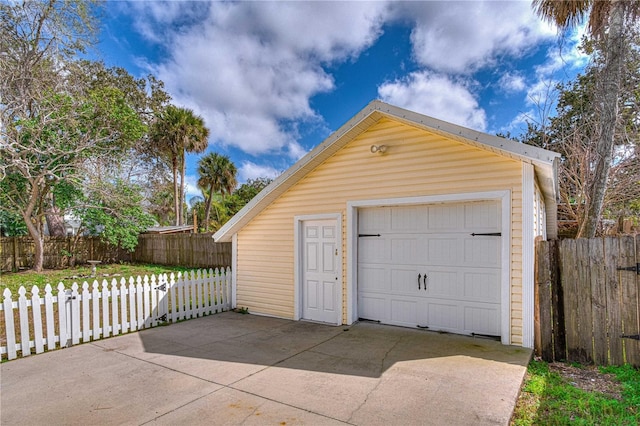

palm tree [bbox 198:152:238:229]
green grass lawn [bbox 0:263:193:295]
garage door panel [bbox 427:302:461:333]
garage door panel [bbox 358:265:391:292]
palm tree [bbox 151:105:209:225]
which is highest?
palm tree [bbox 151:105:209:225]

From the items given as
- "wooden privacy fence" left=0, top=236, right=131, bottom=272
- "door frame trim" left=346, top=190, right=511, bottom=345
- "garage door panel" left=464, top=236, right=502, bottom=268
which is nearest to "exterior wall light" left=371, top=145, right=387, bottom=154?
"door frame trim" left=346, top=190, right=511, bottom=345

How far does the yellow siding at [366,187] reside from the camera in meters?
5.13

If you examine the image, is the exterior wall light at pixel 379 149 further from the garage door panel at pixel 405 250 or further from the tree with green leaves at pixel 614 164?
the tree with green leaves at pixel 614 164

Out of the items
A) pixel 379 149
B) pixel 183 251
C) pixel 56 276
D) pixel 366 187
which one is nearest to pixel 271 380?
pixel 366 187

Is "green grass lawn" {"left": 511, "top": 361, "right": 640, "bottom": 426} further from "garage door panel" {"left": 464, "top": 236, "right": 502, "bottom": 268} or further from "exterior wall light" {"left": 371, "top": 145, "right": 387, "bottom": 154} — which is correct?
"exterior wall light" {"left": 371, "top": 145, "right": 387, "bottom": 154}

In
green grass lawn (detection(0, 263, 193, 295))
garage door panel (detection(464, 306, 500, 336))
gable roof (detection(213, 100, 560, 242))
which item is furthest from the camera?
green grass lawn (detection(0, 263, 193, 295))

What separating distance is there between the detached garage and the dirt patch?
1.93 feet

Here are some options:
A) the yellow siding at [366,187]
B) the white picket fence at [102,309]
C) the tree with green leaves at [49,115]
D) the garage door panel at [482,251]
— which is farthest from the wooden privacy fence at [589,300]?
the tree with green leaves at [49,115]

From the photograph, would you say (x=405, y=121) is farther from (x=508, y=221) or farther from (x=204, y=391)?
(x=204, y=391)

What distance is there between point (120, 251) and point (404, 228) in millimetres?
18210

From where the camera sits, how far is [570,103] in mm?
12828

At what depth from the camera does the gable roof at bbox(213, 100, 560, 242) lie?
15.3 feet

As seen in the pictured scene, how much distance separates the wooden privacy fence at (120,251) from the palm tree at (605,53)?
1297 cm

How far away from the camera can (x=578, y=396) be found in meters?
3.51
